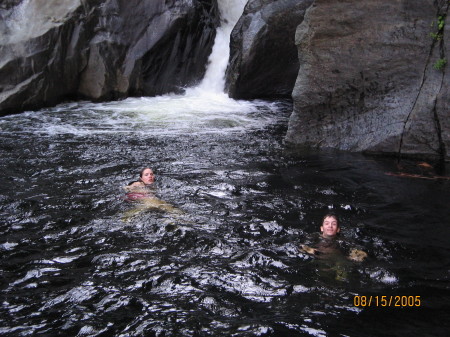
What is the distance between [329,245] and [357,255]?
1.30 ft

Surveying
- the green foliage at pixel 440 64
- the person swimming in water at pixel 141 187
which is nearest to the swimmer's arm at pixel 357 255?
the person swimming in water at pixel 141 187

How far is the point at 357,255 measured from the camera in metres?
6.16

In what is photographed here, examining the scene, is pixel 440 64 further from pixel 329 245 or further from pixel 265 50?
pixel 265 50

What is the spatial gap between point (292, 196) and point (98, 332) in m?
4.35

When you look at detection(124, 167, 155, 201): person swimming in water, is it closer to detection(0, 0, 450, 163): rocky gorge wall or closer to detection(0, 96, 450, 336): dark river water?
detection(0, 96, 450, 336): dark river water

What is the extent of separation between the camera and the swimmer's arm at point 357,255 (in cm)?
608

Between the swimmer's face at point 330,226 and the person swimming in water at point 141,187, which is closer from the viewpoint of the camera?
the swimmer's face at point 330,226

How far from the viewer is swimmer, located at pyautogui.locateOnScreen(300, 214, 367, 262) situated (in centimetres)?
617

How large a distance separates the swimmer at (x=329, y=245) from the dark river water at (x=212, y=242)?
5.6 inches

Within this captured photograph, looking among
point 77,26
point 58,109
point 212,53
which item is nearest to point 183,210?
→ point 58,109
